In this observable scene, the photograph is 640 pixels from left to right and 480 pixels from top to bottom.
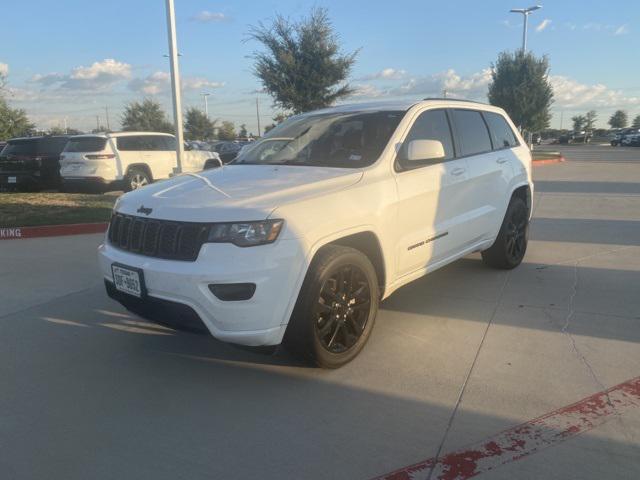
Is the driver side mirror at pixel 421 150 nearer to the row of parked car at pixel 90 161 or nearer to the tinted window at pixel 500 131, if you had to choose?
the tinted window at pixel 500 131

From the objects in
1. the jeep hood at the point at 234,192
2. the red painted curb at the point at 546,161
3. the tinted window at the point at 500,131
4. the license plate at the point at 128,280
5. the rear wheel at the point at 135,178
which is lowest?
the red painted curb at the point at 546,161

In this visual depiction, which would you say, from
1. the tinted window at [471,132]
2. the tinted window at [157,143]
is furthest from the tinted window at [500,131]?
the tinted window at [157,143]

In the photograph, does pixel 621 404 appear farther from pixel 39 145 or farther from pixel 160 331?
pixel 39 145

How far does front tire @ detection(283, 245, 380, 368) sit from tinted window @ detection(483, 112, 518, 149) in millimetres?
2754

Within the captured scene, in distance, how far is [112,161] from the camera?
13211mm

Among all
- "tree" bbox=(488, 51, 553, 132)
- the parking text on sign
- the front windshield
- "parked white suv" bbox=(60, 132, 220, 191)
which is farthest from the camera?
"tree" bbox=(488, 51, 553, 132)

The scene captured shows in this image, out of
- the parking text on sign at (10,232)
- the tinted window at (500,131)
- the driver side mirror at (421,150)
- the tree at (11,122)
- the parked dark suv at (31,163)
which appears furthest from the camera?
the tree at (11,122)

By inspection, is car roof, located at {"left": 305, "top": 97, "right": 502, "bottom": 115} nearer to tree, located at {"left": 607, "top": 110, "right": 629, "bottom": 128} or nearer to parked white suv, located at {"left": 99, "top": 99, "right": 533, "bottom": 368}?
parked white suv, located at {"left": 99, "top": 99, "right": 533, "bottom": 368}

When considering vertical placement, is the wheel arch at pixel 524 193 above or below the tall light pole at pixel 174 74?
below

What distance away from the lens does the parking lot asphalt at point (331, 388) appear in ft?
8.81

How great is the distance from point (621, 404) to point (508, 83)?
2874 centimetres

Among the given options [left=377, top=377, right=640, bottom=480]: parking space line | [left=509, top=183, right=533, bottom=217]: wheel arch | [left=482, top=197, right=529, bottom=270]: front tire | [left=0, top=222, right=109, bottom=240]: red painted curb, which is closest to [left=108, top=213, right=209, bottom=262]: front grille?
[left=377, top=377, right=640, bottom=480]: parking space line

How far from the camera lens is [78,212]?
9.87m

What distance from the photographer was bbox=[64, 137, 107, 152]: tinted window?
13.1 metres
